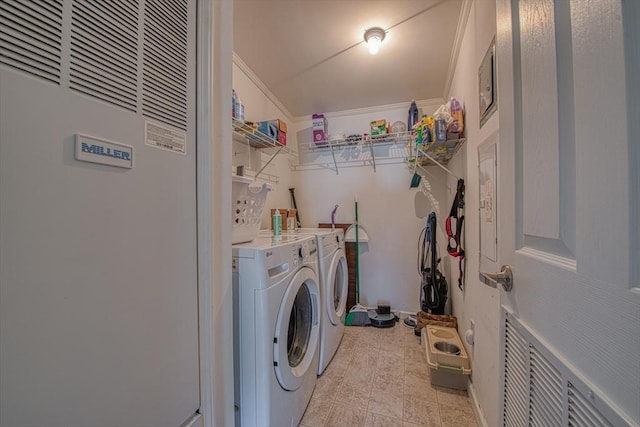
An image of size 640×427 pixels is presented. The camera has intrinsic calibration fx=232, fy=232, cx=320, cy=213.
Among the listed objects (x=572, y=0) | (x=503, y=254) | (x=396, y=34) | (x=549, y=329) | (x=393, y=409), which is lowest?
(x=393, y=409)

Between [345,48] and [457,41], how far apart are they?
78 cm

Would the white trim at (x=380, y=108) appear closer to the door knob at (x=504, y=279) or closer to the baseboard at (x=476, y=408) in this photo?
the door knob at (x=504, y=279)

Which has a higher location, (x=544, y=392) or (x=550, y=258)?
(x=550, y=258)

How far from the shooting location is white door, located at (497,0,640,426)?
0.30 m

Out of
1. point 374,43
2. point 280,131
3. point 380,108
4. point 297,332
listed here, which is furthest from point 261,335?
point 380,108

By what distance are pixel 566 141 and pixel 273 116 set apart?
2397 mm

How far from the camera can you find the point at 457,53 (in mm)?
1713

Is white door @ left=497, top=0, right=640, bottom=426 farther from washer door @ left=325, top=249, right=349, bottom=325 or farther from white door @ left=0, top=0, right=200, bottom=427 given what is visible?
washer door @ left=325, top=249, right=349, bottom=325

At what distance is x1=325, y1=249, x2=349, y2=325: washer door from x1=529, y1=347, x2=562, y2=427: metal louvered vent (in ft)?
4.16

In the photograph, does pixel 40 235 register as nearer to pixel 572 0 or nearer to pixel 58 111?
pixel 58 111

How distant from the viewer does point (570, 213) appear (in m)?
0.41

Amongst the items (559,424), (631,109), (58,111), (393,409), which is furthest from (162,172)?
(393,409)

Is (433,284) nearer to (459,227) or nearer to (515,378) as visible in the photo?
(459,227)

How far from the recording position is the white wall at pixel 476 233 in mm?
1052
